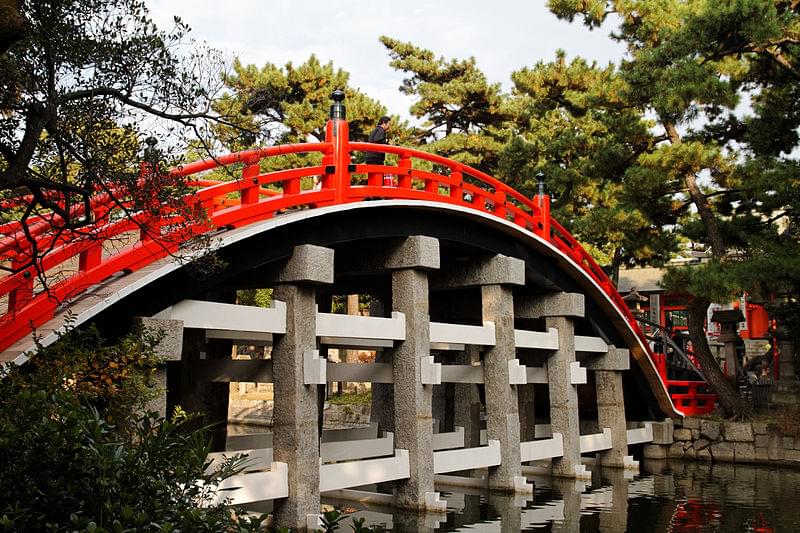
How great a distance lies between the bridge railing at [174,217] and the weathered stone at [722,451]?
356 inches

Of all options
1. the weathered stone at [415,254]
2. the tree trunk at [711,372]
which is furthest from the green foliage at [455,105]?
the weathered stone at [415,254]

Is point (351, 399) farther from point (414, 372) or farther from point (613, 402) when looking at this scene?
point (414, 372)

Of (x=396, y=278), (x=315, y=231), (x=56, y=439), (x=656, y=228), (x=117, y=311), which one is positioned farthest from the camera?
(x=656, y=228)

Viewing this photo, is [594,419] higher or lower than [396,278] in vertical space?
lower

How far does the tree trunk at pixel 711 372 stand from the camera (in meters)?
19.7

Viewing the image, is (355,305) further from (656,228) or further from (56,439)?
(56,439)

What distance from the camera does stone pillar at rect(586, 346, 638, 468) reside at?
57.9ft

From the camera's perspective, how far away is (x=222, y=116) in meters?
6.99

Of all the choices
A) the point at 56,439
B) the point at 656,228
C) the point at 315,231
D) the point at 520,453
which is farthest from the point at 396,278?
the point at 656,228

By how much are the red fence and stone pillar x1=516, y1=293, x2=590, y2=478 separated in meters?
2.75

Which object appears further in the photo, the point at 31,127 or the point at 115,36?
the point at 115,36

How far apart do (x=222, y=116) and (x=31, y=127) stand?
5.58 ft

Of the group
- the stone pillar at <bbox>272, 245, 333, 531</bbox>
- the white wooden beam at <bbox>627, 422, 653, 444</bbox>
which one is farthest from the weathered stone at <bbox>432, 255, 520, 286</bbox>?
the white wooden beam at <bbox>627, 422, 653, 444</bbox>

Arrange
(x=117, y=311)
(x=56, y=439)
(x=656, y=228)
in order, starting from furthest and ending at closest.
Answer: (x=656, y=228) < (x=117, y=311) < (x=56, y=439)
